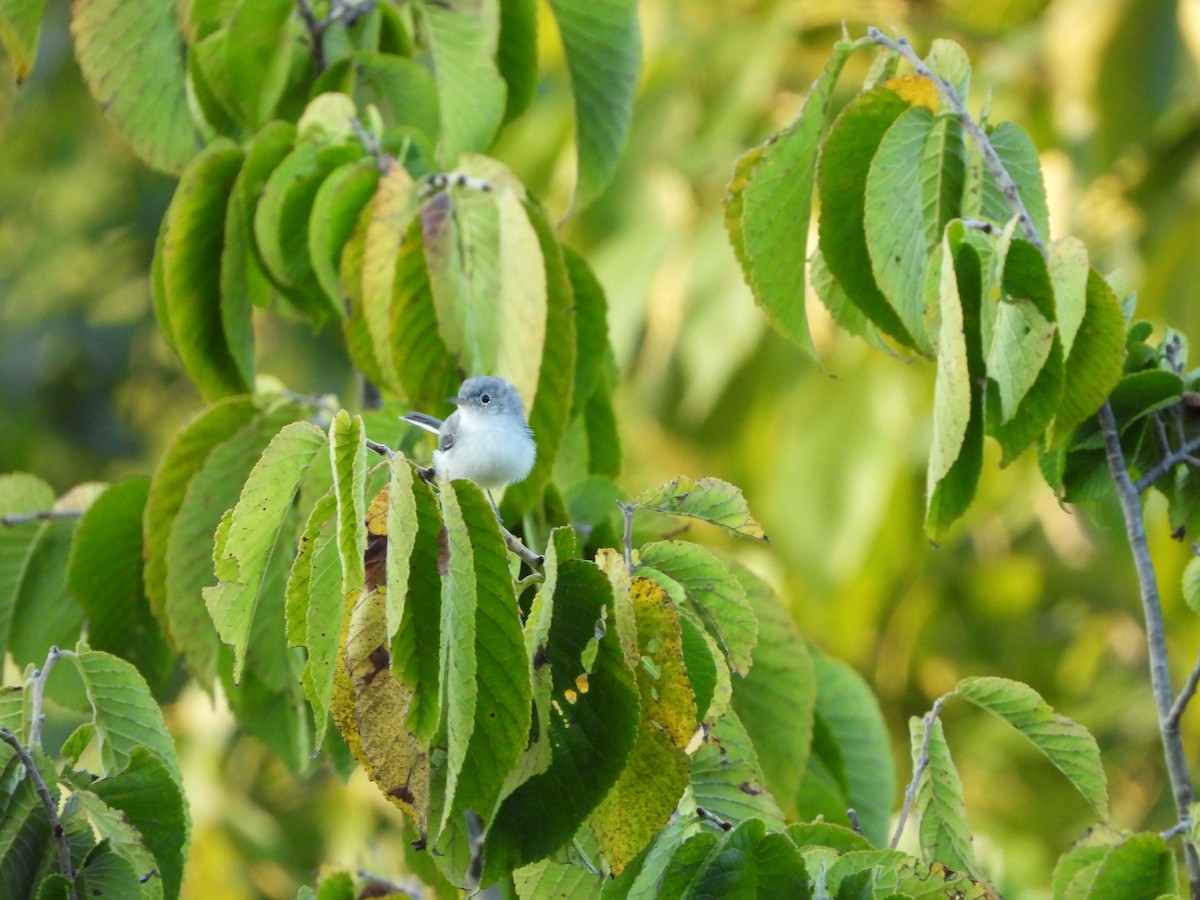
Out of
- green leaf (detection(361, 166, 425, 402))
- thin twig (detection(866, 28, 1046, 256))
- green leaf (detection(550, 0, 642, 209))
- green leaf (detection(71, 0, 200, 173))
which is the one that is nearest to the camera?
thin twig (detection(866, 28, 1046, 256))

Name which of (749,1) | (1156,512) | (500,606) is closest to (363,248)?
(500,606)

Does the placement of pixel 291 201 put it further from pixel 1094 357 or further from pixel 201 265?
pixel 1094 357

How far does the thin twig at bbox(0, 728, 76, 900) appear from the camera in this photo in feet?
5.16

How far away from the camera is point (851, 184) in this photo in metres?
1.99

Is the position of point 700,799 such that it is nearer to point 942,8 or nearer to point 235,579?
point 235,579

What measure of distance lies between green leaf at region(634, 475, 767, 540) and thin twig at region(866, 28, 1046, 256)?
Result: 1.68 ft

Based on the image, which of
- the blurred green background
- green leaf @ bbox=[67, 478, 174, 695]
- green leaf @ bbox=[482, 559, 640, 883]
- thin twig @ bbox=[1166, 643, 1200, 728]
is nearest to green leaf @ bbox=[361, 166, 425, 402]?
green leaf @ bbox=[67, 478, 174, 695]

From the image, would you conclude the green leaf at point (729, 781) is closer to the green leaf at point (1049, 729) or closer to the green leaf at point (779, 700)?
the green leaf at point (1049, 729)

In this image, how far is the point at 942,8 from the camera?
8227 mm

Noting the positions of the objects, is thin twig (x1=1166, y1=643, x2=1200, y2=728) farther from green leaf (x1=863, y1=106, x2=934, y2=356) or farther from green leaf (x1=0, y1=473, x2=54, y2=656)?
green leaf (x1=0, y1=473, x2=54, y2=656)

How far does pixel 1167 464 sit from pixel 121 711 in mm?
1319

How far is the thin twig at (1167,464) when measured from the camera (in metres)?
1.89

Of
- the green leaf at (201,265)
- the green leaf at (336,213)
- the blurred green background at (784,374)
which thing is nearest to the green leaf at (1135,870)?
the green leaf at (336,213)

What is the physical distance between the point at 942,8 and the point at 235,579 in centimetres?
748
